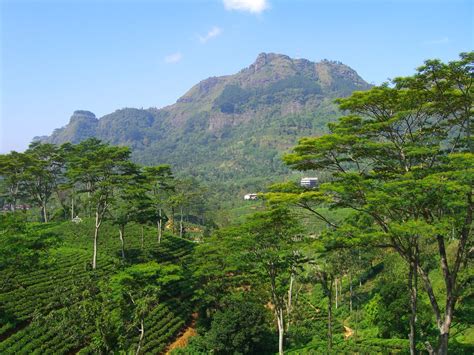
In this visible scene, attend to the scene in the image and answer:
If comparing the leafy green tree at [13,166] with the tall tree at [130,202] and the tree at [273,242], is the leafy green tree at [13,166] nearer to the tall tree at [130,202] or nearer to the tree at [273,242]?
the tall tree at [130,202]

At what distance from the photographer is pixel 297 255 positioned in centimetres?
2059

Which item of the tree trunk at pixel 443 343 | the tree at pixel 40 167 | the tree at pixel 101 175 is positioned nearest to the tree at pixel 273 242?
the tree trunk at pixel 443 343

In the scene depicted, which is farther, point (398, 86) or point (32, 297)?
point (32, 297)

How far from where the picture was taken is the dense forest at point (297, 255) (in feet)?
42.5

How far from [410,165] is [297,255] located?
8537 millimetres

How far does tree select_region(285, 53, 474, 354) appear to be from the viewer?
1169cm

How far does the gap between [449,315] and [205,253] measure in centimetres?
2189

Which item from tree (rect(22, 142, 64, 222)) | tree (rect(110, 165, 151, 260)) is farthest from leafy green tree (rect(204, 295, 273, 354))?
tree (rect(22, 142, 64, 222))

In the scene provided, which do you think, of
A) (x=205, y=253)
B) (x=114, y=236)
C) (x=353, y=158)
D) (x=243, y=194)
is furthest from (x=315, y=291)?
(x=243, y=194)

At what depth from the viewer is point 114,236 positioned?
43.4 m

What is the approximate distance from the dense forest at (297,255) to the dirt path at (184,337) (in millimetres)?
172

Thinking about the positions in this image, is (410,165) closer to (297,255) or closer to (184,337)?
(297,255)

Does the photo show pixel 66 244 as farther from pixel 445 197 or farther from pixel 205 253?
pixel 445 197

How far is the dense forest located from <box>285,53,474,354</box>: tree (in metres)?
0.06
